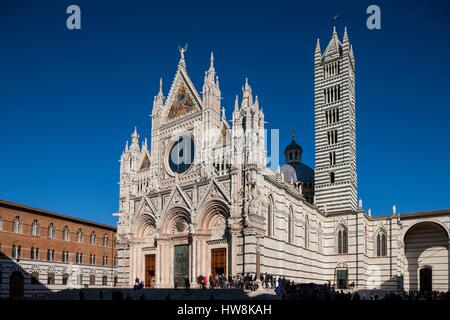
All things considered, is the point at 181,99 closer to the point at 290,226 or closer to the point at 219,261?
the point at 290,226

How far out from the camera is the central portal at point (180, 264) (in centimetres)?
3738

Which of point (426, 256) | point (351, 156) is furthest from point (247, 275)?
point (426, 256)

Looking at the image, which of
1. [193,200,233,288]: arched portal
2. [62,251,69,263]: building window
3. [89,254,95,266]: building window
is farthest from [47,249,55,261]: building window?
[193,200,233,288]: arched portal

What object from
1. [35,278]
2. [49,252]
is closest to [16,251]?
[35,278]

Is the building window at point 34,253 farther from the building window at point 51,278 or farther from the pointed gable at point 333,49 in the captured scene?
the pointed gable at point 333,49

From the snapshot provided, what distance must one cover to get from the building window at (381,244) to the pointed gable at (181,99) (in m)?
21.8

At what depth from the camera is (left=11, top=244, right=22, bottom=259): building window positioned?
141ft

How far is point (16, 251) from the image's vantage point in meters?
43.4

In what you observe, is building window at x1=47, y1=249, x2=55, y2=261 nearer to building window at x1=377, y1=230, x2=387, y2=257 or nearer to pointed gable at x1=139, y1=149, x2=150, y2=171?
pointed gable at x1=139, y1=149, x2=150, y2=171

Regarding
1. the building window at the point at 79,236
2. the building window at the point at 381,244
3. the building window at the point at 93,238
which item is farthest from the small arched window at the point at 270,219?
the building window at the point at 93,238

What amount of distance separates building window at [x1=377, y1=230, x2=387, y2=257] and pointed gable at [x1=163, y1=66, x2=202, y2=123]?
2180 cm

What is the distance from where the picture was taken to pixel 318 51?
2069 inches

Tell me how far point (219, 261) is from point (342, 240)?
1619cm
